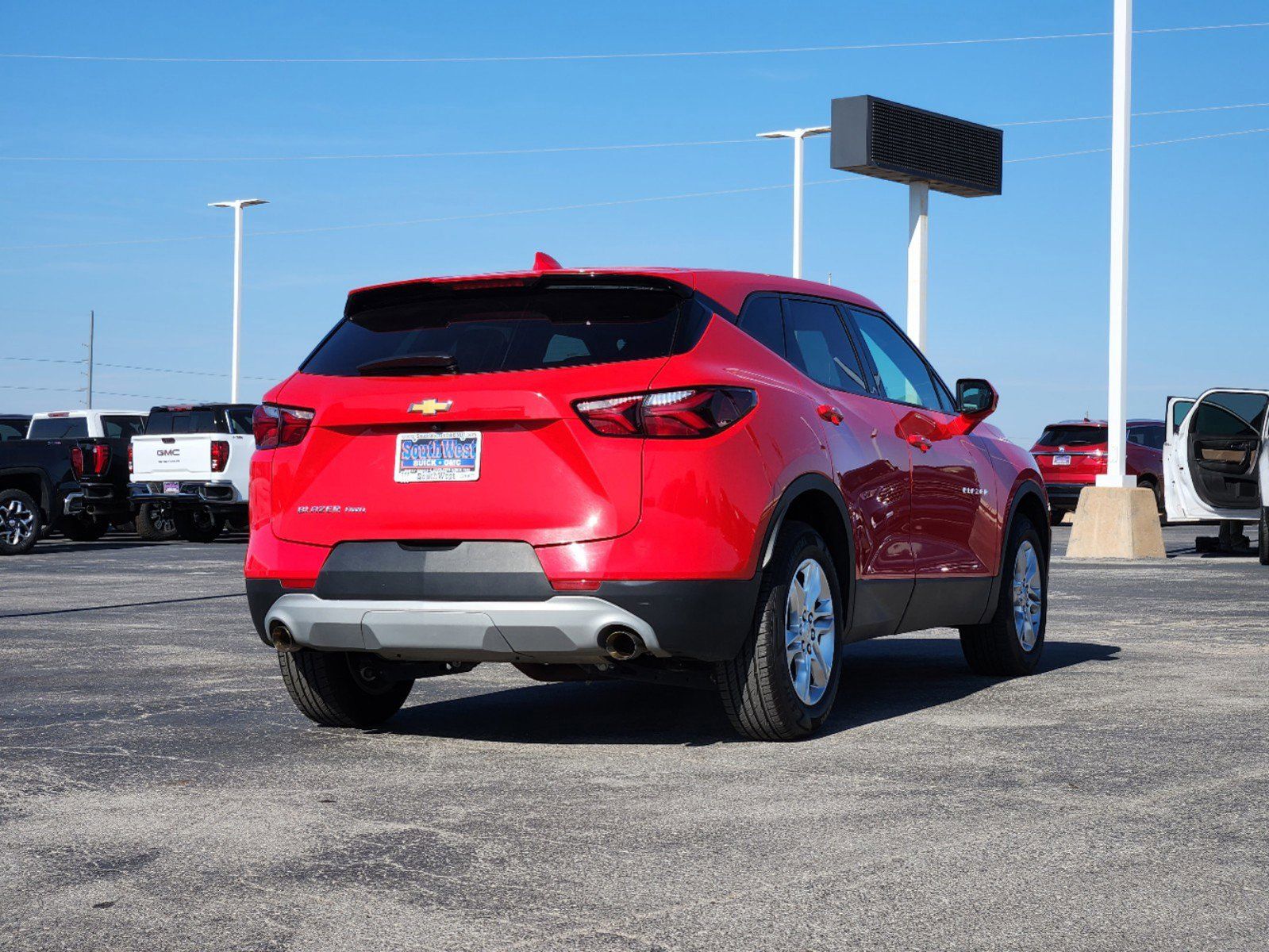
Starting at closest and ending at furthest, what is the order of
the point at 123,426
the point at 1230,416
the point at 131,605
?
1. the point at 131,605
2. the point at 1230,416
3. the point at 123,426

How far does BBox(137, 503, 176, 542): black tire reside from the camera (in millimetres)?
25750

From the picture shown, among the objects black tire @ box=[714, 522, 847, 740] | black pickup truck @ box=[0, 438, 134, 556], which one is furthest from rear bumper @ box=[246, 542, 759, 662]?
black pickup truck @ box=[0, 438, 134, 556]

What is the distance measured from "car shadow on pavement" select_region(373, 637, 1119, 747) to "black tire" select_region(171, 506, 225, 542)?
58.8ft

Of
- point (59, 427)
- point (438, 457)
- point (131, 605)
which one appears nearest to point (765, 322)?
Result: point (438, 457)

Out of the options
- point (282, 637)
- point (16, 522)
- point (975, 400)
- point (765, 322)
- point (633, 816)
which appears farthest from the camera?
point (16, 522)

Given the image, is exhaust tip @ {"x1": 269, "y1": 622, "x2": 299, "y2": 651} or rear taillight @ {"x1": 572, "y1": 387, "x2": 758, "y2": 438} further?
exhaust tip @ {"x1": 269, "y1": 622, "x2": 299, "y2": 651}

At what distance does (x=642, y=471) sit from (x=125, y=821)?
6.51ft

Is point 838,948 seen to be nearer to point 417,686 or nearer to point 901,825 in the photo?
point 901,825

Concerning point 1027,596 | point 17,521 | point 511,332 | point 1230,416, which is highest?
point 1230,416

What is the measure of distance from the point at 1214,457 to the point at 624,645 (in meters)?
16.0

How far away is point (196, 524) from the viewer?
86.7ft

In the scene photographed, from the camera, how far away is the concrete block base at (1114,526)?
2084cm

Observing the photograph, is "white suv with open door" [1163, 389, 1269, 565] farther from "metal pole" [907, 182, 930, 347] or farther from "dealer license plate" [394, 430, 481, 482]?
"dealer license plate" [394, 430, 481, 482]

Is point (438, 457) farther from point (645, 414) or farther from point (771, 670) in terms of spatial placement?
point (771, 670)
